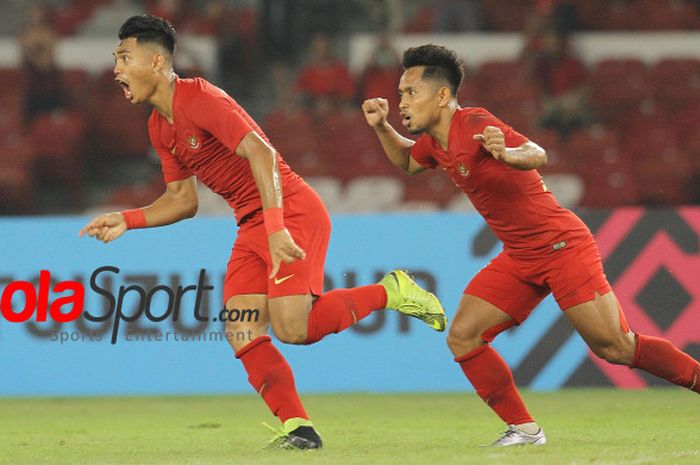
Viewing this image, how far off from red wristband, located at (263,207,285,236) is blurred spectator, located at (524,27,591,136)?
26.2 feet

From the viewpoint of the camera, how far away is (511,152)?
5.85 meters

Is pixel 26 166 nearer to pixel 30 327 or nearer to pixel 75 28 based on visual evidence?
pixel 75 28

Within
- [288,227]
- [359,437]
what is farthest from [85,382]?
[288,227]

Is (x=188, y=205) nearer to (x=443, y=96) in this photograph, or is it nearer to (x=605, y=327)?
(x=443, y=96)

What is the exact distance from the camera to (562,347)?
1015cm

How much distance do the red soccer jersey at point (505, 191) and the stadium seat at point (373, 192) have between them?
5.99m

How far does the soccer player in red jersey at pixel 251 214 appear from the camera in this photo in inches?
248

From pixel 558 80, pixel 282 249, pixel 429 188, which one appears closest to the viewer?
pixel 282 249

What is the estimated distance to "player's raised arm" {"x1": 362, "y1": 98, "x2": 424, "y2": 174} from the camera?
6781 mm

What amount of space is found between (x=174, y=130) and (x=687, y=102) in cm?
905

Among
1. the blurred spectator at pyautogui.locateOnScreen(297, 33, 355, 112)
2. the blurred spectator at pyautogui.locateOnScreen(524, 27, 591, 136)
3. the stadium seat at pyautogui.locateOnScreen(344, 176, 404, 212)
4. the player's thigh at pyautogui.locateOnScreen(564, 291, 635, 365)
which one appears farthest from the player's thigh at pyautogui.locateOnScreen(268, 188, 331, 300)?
the blurred spectator at pyautogui.locateOnScreen(524, 27, 591, 136)

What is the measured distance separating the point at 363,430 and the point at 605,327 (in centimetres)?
204

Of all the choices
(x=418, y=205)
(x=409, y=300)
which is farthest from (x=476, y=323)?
(x=418, y=205)

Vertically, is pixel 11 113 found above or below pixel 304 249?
above
